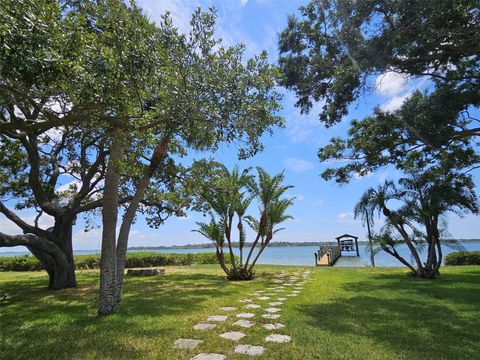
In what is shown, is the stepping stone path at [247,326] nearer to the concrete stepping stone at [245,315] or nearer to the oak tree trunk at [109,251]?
the concrete stepping stone at [245,315]

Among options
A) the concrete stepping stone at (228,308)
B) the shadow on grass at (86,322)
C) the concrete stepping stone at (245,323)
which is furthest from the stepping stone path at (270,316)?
the shadow on grass at (86,322)

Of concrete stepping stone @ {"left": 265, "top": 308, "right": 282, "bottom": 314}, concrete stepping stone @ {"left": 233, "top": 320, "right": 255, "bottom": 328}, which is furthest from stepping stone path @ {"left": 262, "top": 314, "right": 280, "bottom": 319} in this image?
concrete stepping stone @ {"left": 233, "top": 320, "right": 255, "bottom": 328}

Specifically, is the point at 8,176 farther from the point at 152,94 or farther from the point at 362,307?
the point at 362,307

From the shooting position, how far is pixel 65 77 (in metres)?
3.14

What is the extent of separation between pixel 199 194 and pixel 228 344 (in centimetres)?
699

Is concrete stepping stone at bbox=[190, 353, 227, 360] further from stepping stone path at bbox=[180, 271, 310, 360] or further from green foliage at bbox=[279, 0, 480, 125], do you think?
green foliage at bbox=[279, 0, 480, 125]

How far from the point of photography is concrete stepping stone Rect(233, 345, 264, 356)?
3.96 m

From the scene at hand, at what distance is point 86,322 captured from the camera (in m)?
5.62

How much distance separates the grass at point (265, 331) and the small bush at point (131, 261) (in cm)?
1270

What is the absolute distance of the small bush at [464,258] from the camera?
726 inches

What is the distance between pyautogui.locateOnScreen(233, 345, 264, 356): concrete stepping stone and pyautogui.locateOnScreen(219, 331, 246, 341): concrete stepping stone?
13.8 inches

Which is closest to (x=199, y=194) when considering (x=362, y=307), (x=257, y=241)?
(x=257, y=241)

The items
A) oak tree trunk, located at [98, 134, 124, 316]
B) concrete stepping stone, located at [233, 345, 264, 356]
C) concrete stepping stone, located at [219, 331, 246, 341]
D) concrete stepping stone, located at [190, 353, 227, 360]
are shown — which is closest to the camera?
concrete stepping stone, located at [190, 353, 227, 360]

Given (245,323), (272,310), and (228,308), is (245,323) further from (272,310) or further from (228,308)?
(228,308)
